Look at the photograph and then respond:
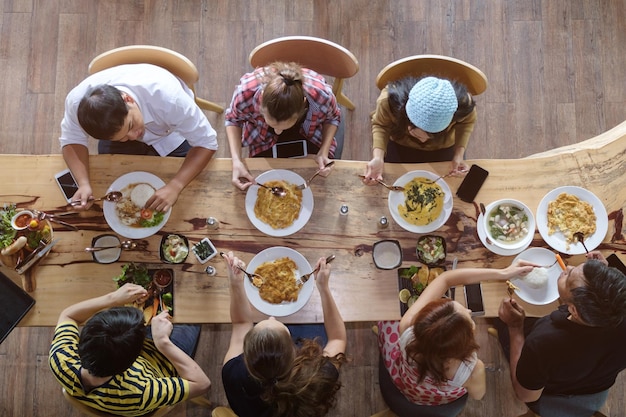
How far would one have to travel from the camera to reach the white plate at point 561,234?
2238 mm

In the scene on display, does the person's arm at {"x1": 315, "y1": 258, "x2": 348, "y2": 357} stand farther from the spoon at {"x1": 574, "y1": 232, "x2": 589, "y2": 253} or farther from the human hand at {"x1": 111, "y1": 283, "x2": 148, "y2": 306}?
the spoon at {"x1": 574, "y1": 232, "x2": 589, "y2": 253}

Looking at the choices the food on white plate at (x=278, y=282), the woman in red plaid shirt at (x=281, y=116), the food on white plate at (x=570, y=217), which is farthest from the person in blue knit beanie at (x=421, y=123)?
the food on white plate at (x=278, y=282)

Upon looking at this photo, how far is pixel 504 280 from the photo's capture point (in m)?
2.22

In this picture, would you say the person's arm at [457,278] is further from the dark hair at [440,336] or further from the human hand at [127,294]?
the human hand at [127,294]

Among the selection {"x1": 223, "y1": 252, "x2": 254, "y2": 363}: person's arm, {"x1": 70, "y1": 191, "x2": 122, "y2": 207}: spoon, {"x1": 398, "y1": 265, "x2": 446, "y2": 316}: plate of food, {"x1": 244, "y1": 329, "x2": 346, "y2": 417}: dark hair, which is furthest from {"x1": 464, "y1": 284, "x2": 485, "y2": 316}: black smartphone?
{"x1": 70, "y1": 191, "x2": 122, "y2": 207}: spoon

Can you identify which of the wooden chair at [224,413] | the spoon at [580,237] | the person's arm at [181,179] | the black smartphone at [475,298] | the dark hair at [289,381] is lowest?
the wooden chair at [224,413]

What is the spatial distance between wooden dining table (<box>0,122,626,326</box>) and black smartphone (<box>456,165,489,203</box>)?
0.03m

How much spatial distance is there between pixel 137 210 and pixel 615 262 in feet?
7.22

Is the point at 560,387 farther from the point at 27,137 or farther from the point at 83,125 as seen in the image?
the point at 27,137

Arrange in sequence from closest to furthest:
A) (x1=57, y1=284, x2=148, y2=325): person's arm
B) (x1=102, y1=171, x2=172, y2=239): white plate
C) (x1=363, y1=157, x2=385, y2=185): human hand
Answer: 1. (x1=57, y1=284, x2=148, y2=325): person's arm
2. (x1=102, y1=171, x2=172, y2=239): white plate
3. (x1=363, y1=157, x2=385, y2=185): human hand

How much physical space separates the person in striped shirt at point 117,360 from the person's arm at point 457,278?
101 cm

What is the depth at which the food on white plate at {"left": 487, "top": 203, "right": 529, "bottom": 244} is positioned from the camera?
2262 mm

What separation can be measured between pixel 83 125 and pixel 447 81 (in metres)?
1.61

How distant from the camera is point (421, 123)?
2.21 metres
